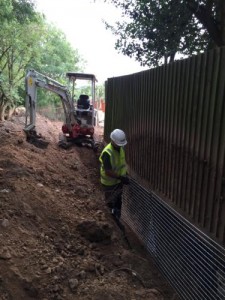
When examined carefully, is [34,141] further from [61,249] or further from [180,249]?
[180,249]

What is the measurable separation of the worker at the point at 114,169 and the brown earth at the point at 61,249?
0.33 m

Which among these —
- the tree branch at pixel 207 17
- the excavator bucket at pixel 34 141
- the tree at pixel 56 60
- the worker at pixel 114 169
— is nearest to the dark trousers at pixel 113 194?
the worker at pixel 114 169

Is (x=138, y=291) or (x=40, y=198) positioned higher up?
(x=40, y=198)

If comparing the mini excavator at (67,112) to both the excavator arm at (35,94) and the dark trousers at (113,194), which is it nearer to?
the excavator arm at (35,94)

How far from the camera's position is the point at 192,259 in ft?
15.3

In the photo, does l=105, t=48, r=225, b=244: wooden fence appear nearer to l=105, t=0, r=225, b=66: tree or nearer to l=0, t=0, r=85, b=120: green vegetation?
l=105, t=0, r=225, b=66: tree

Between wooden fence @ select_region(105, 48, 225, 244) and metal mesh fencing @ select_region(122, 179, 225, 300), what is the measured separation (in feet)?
0.50

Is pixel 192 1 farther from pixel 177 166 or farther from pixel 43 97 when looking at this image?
pixel 43 97

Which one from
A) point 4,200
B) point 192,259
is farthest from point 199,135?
point 4,200

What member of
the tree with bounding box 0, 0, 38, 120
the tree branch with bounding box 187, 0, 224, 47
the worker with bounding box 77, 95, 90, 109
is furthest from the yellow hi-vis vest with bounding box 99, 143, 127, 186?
the tree with bounding box 0, 0, 38, 120

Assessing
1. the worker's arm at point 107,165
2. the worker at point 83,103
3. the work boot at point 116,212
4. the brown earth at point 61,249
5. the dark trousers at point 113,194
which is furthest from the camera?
the worker at point 83,103

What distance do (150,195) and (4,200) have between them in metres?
2.30

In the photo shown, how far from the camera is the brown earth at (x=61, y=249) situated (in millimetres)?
4570

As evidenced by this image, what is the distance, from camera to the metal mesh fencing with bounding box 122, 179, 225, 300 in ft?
13.7
